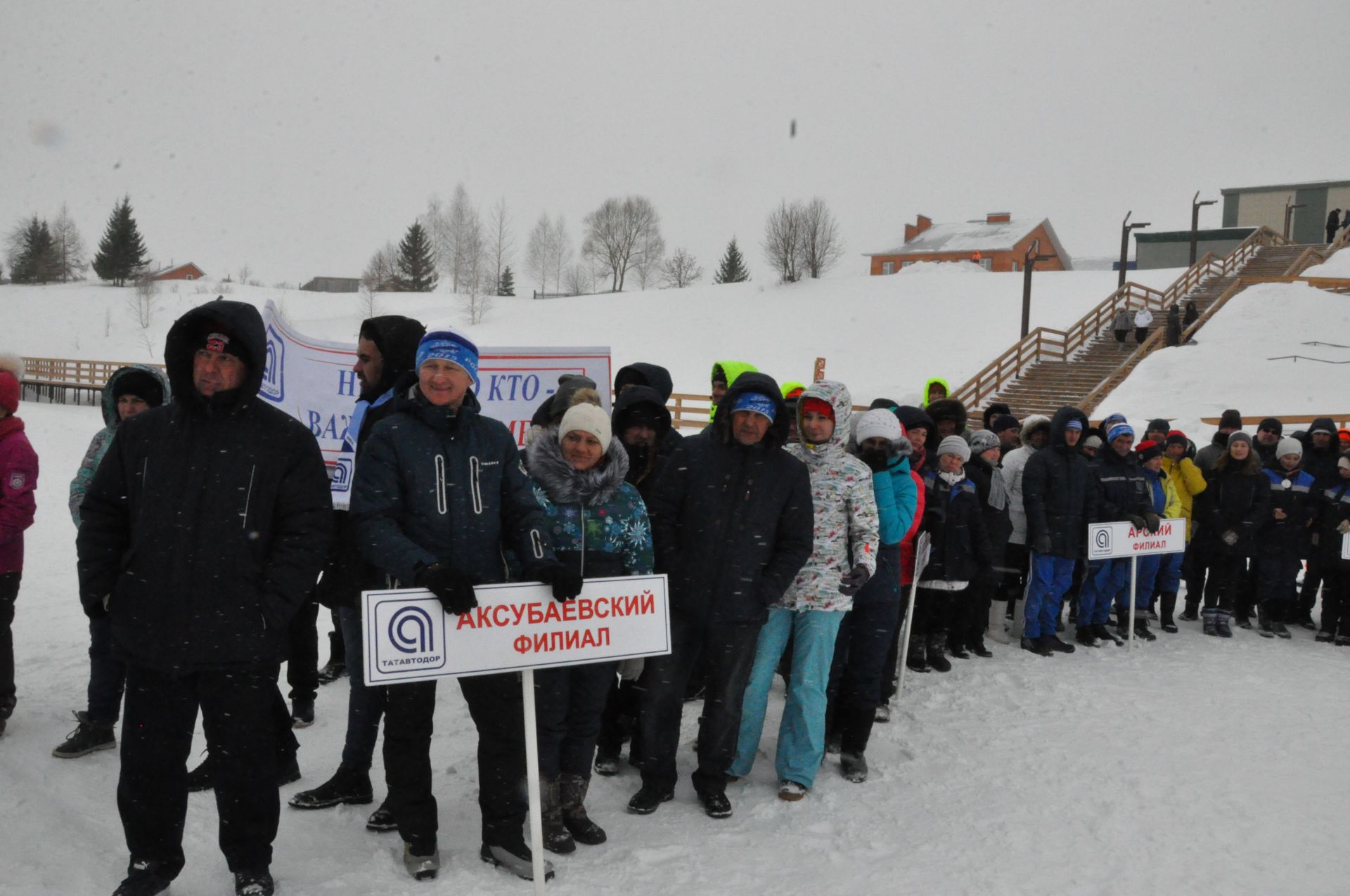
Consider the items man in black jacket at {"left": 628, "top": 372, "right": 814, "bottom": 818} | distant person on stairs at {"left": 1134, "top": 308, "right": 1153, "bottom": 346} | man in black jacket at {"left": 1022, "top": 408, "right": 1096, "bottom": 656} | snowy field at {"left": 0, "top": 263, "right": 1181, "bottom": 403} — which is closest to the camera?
man in black jacket at {"left": 628, "top": 372, "right": 814, "bottom": 818}

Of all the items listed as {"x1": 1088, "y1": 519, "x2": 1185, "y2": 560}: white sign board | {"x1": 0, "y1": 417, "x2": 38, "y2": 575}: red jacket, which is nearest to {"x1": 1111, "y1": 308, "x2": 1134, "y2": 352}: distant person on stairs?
{"x1": 1088, "y1": 519, "x2": 1185, "y2": 560}: white sign board

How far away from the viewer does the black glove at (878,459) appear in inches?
211

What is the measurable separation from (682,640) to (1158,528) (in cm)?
580

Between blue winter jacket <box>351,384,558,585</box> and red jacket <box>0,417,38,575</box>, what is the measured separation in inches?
96.6

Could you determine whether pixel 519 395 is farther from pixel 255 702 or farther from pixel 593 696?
pixel 255 702

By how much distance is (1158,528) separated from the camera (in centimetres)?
818

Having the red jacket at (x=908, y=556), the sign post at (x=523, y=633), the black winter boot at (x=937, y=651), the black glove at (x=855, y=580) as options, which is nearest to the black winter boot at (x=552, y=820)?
the sign post at (x=523, y=633)

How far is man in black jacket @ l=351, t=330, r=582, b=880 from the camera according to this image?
3.47m

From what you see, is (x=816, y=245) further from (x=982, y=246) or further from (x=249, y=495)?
(x=249, y=495)

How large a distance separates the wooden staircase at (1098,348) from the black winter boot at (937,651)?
16549 mm

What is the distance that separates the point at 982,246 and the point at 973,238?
248 centimetres

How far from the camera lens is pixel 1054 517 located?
7730 mm

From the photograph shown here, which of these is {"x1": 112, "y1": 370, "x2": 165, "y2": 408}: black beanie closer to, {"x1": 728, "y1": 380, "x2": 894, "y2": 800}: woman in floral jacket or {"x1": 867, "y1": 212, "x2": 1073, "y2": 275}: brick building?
{"x1": 728, "y1": 380, "x2": 894, "y2": 800}: woman in floral jacket

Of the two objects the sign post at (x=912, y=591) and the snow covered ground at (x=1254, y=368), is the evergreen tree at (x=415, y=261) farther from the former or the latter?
the sign post at (x=912, y=591)
